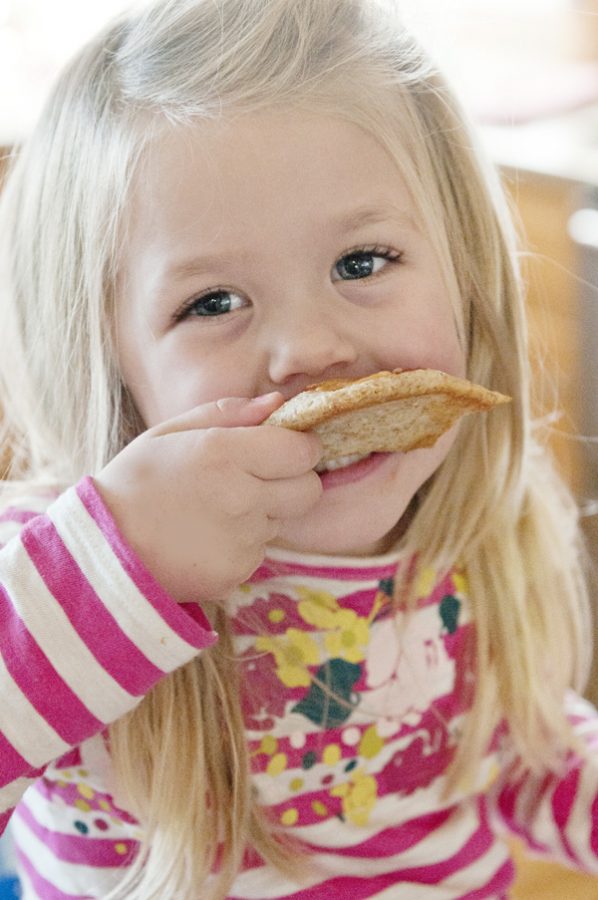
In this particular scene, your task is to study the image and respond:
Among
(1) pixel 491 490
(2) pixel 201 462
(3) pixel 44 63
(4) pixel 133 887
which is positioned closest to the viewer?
(2) pixel 201 462

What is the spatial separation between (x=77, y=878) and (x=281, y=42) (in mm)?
724

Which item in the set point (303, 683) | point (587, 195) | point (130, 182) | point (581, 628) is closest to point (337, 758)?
point (303, 683)

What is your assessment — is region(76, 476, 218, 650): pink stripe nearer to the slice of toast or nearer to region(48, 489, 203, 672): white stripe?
region(48, 489, 203, 672): white stripe

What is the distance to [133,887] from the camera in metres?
0.94

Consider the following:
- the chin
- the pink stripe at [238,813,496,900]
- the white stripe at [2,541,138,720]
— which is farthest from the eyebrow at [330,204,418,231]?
the pink stripe at [238,813,496,900]

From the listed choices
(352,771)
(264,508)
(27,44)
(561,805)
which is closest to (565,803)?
(561,805)

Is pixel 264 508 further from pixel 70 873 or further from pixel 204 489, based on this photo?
pixel 70 873

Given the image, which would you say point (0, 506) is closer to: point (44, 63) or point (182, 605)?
point (182, 605)

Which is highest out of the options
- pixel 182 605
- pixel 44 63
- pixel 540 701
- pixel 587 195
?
pixel 44 63

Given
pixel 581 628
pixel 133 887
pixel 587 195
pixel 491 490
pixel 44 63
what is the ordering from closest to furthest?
pixel 133 887
pixel 491 490
pixel 581 628
pixel 587 195
pixel 44 63

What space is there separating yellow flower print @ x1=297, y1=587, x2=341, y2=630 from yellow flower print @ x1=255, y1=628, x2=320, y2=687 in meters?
0.02

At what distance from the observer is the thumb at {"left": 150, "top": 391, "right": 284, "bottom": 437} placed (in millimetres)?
777

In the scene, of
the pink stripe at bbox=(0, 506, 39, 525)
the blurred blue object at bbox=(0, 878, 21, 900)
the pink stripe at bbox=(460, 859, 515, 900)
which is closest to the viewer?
the pink stripe at bbox=(0, 506, 39, 525)

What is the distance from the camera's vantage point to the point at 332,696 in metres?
0.99
